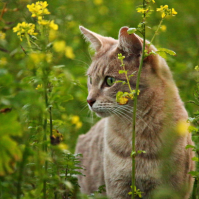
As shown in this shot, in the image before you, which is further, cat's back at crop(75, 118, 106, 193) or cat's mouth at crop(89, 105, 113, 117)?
cat's back at crop(75, 118, 106, 193)

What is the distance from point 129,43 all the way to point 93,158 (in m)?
1.40

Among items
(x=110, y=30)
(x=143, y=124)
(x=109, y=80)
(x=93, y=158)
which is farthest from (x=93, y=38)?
(x=110, y=30)

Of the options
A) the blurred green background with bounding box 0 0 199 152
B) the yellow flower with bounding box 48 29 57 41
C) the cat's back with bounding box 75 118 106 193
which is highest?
the blurred green background with bounding box 0 0 199 152

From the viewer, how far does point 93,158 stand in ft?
11.2

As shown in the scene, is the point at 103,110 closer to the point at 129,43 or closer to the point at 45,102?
the point at 129,43

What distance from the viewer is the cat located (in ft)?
7.95

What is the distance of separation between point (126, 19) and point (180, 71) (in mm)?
1945

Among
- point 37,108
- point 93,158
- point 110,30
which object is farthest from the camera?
point 110,30

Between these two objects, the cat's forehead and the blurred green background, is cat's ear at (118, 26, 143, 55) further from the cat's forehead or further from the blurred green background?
the blurred green background

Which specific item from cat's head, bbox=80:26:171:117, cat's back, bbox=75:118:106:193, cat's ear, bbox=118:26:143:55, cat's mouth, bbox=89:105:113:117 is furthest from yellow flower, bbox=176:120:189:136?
cat's back, bbox=75:118:106:193

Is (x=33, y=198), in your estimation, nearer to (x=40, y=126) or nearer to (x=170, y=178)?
(x=40, y=126)

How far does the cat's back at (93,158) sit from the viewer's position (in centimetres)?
325

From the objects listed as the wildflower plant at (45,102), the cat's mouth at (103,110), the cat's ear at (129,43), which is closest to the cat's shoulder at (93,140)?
the cat's mouth at (103,110)

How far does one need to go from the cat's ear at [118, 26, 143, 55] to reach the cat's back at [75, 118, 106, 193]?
1.04m
